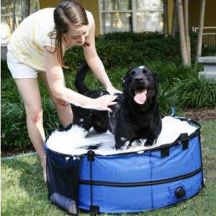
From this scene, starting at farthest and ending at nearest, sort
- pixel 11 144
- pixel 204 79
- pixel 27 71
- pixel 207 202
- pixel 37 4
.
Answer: pixel 37 4
pixel 204 79
pixel 11 144
pixel 27 71
pixel 207 202

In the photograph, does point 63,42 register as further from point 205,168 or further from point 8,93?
point 8,93

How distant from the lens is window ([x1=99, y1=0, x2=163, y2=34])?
56.9 feet

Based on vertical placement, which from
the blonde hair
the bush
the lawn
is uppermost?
the blonde hair

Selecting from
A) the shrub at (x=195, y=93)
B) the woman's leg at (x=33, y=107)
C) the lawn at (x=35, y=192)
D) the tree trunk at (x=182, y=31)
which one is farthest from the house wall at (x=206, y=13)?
the woman's leg at (x=33, y=107)

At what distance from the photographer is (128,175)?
3783 millimetres

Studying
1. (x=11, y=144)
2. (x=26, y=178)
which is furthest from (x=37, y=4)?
(x=26, y=178)

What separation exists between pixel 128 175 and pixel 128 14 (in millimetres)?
14337

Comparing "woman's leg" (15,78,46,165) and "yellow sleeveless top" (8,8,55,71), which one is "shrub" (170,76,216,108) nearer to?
"woman's leg" (15,78,46,165)

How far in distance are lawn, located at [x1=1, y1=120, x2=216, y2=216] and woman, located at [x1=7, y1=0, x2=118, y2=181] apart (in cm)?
33

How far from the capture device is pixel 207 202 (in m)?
4.05

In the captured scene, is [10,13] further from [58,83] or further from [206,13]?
[58,83]

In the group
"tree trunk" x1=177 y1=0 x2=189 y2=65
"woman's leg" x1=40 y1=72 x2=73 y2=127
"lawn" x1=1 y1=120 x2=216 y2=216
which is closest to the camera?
"lawn" x1=1 y1=120 x2=216 y2=216

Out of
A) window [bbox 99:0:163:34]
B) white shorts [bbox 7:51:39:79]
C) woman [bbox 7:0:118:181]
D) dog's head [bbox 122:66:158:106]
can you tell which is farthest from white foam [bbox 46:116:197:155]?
window [bbox 99:0:163:34]

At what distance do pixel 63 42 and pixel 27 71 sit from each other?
650 millimetres
